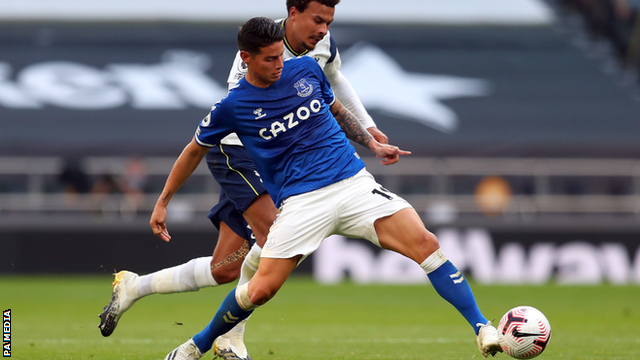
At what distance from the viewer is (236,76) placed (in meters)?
6.12

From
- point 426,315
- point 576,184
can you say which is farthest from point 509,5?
point 426,315

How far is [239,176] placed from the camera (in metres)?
6.18

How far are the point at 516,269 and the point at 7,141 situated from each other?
12289mm

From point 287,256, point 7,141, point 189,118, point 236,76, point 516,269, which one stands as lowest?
point 7,141

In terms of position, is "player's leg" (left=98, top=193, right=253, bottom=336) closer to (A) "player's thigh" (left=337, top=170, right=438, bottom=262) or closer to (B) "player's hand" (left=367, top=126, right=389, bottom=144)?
(B) "player's hand" (left=367, top=126, right=389, bottom=144)

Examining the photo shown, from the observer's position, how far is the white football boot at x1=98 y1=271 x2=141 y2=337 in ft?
21.1

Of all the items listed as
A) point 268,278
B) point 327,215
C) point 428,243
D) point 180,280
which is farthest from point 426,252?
point 180,280

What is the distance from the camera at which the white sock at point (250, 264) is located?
236 inches

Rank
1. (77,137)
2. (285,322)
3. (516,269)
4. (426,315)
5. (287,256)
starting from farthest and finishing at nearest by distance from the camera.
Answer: (77,137), (516,269), (426,315), (285,322), (287,256)

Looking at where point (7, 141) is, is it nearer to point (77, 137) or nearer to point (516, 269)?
point (77, 137)

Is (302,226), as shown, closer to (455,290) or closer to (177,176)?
(177,176)

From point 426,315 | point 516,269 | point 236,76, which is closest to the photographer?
A: point 236,76

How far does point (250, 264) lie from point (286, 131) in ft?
3.61

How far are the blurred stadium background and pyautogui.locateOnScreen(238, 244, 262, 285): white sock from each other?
9006 millimetres
